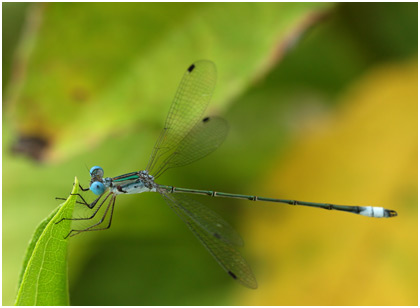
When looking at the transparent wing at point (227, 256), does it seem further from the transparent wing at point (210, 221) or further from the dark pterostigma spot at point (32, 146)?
the dark pterostigma spot at point (32, 146)

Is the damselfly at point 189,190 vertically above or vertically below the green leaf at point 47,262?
above

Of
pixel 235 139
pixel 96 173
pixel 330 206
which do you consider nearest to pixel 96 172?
pixel 96 173

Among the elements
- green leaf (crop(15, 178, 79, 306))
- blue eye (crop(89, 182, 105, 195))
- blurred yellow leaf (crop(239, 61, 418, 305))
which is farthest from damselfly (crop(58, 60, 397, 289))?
green leaf (crop(15, 178, 79, 306))

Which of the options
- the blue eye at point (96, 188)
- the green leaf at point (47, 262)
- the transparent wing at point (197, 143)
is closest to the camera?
the green leaf at point (47, 262)

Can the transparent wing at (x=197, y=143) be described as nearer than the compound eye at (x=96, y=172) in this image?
No

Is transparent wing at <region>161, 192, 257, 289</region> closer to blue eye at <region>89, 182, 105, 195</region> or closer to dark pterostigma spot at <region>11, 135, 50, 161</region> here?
blue eye at <region>89, 182, 105, 195</region>

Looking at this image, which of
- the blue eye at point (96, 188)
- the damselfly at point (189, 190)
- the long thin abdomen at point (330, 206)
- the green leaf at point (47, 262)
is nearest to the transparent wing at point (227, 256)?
the damselfly at point (189, 190)
